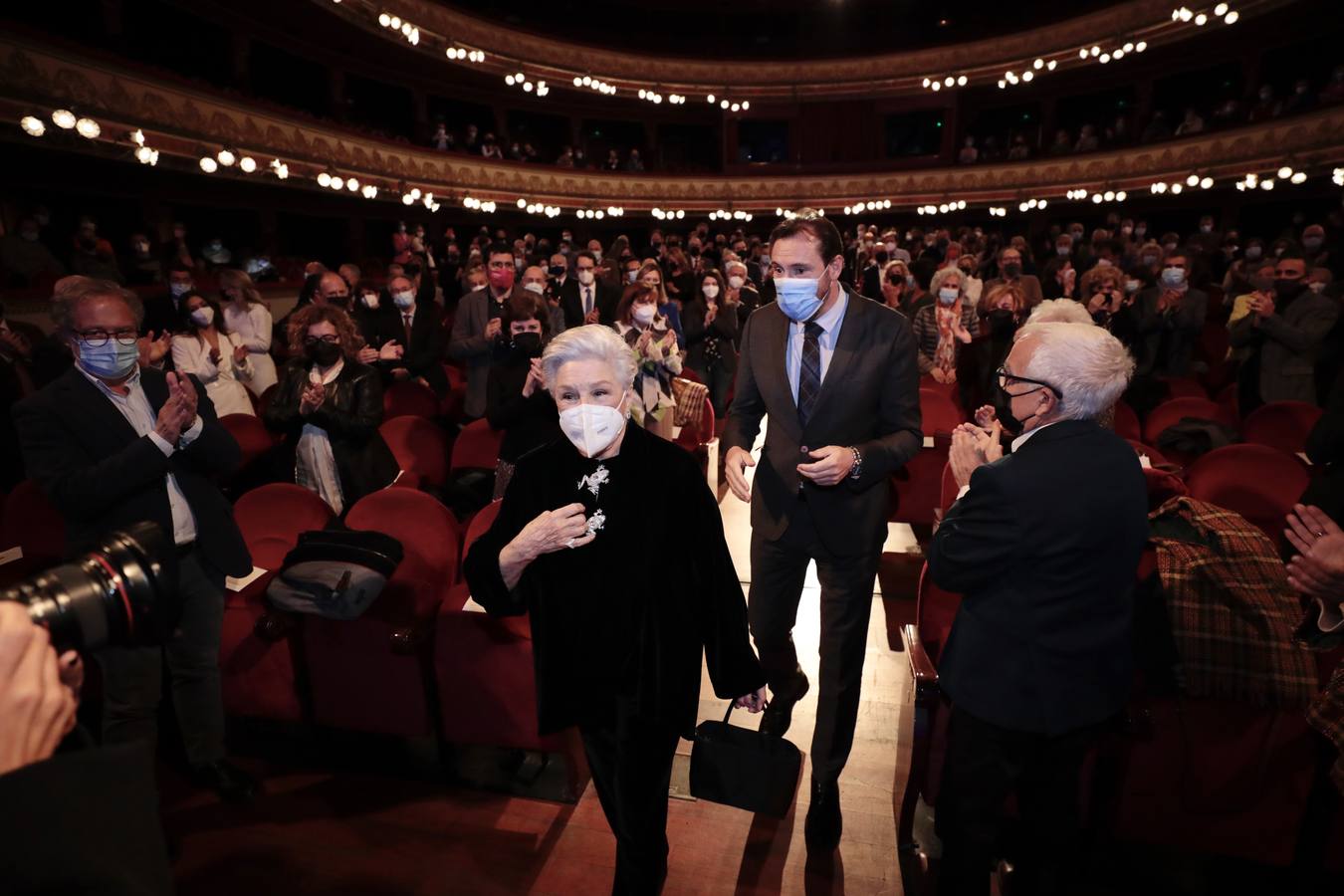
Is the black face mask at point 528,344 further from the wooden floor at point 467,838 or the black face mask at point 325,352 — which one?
the wooden floor at point 467,838

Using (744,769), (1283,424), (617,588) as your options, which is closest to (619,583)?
(617,588)

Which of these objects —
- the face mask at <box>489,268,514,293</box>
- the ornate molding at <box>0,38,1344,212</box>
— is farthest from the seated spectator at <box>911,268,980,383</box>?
the ornate molding at <box>0,38,1344,212</box>

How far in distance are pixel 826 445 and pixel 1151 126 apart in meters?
19.7

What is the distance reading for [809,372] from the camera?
226 centimetres

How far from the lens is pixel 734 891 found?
2207mm

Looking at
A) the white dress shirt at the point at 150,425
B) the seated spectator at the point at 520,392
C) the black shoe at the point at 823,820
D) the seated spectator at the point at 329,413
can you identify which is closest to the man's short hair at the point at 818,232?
the seated spectator at the point at 520,392

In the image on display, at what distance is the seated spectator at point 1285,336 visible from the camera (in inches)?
174

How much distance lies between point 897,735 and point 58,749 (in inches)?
108

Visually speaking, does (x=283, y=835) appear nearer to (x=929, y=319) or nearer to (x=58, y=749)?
(x=58, y=749)

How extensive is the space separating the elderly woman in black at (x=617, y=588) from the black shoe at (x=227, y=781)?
1.63 m

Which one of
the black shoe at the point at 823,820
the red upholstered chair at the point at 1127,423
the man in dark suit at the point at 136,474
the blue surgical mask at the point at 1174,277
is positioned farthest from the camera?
the blue surgical mask at the point at 1174,277

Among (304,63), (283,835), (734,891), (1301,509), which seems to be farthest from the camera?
(304,63)

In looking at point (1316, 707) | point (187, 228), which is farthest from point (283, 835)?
point (187, 228)

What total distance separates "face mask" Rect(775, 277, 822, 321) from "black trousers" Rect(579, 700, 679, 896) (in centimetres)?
126
